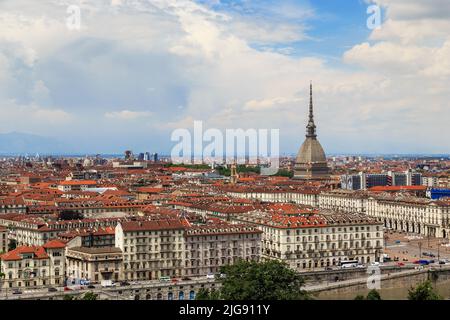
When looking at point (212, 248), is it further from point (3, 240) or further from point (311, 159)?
point (311, 159)

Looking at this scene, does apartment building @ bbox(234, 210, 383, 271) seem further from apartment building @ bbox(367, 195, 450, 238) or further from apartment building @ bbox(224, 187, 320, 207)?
apartment building @ bbox(224, 187, 320, 207)

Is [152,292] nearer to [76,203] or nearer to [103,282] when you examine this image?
[103,282]

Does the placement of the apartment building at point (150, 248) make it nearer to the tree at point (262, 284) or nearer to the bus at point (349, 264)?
the tree at point (262, 284)

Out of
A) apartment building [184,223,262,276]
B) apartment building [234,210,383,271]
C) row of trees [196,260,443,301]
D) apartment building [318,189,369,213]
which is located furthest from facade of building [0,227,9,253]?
apartment building [318,189,369,213]

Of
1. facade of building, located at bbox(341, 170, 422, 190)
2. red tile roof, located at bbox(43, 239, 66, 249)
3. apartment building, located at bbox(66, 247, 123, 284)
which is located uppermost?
facade of building, located at bbox(341, 170, 422, 190)

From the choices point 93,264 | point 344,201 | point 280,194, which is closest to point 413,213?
point 344,201
